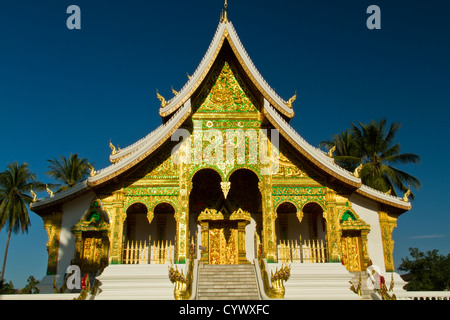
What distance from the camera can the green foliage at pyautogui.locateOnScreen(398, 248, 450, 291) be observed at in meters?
25.3

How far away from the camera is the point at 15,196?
26297 mm

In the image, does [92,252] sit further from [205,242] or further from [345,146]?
[345,146]

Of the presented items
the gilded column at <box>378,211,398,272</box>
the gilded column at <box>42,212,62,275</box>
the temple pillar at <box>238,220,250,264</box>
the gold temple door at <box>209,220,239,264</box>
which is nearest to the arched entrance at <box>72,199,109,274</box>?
the gilded column at <box>42,212,62,275</box>

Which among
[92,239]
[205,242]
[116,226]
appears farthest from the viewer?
[205,242]

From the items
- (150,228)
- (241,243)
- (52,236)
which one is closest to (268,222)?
(241,243)

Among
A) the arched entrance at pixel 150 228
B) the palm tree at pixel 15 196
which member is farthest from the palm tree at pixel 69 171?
the arched entrance at pixel 150 228

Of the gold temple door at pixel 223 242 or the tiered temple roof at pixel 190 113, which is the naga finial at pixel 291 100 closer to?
the tiered temple roof at pixel 190 113

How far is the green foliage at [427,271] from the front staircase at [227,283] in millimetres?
18855

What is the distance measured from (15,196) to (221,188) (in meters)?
19.3

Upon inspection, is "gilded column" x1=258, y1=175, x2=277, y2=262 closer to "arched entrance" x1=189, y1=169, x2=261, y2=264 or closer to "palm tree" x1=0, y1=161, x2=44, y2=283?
"arched entrance" x1=189, y1=169, x2=261, y2=264

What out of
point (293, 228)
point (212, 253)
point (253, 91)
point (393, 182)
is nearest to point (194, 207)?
point (212, 253)

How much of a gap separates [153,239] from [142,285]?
316 centimetres
